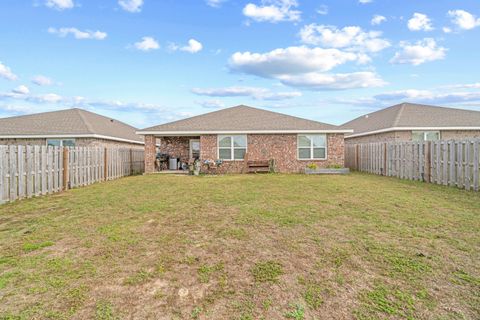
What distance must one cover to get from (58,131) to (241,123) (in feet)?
38.9

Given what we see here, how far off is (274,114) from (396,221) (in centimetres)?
1541

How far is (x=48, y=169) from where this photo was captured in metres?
10.3

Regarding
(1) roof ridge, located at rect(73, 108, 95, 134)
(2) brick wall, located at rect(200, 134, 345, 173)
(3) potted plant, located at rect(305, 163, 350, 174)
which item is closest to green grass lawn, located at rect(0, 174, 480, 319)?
(3) potted plant, located at rect(305, 163, 350, 174)

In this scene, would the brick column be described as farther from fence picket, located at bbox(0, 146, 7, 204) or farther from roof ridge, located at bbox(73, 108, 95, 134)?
fence picket, located at bbox(0, 146, 7, 204)

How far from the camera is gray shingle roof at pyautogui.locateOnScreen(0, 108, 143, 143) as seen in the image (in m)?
18.5

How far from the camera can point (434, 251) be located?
414cm

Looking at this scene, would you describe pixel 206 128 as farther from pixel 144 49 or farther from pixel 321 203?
pixel 321 203

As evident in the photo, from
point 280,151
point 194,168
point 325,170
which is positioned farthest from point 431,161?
point 194,168

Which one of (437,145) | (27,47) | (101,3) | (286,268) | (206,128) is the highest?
(101,3)

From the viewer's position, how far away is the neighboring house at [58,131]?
60.2 ft

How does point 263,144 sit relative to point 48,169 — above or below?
above

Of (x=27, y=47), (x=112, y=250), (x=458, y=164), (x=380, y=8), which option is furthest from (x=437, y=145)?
(x=27, y=47)

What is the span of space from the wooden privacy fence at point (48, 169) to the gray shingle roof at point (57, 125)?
15.0 feet

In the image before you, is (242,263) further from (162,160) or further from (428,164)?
(162,160)
